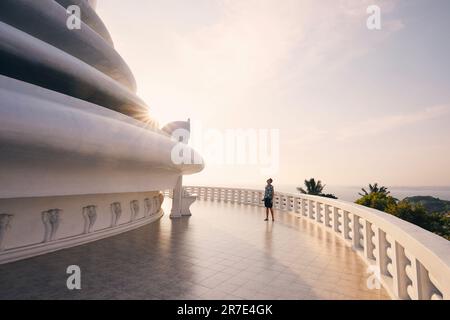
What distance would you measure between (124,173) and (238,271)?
499cm

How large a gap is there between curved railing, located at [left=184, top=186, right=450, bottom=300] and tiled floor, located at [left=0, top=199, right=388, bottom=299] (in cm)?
42

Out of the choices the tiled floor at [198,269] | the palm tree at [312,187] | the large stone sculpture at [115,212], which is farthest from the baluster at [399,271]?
the palm tree at [312,187]

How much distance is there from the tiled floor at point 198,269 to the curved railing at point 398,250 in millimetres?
423

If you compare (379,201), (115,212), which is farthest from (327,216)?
(379,201)

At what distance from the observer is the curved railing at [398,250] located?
2754 mm

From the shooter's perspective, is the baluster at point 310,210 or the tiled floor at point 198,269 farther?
the baluster at point 310,210

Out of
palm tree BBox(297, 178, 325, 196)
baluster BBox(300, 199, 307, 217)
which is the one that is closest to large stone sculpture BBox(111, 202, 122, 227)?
baluster BBox(300, 199, 307, 217)

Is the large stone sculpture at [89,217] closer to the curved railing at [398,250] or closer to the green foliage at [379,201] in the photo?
the curved railing at [398,250]

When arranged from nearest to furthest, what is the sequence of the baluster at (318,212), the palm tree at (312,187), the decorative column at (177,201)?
the baluster at (318,212) < the decorative column at (177,201) < the palm tree at (312,187)

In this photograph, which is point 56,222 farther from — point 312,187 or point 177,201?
point 312,187

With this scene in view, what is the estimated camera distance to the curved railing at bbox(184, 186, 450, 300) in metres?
2.75

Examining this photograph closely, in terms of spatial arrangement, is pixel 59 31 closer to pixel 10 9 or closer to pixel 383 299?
pixel 10 9
